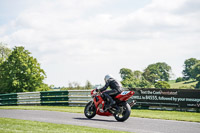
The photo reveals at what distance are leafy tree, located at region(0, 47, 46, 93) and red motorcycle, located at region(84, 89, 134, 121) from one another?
3607 cm

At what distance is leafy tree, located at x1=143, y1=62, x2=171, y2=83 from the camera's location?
114750 millimetres

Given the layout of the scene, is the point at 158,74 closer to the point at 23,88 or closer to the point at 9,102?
the point at 23,88

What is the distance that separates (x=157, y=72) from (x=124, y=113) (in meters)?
110

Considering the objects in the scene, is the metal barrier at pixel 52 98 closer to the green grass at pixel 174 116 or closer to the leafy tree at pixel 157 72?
the green grass at pixel 174 116

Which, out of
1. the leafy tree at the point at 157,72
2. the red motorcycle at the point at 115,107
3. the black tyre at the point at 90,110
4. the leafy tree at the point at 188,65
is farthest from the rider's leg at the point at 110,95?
the leafy tree at the point at 188,65

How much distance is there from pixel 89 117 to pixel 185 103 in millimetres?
6713

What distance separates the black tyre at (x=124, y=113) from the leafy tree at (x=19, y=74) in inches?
1463

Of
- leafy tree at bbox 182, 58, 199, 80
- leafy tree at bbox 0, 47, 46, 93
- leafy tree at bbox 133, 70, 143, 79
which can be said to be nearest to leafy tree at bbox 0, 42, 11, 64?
leafy tree at bbox 0, 47, 46, 93

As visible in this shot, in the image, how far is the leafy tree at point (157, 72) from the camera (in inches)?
4518

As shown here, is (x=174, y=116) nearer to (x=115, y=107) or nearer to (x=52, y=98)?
(x=115, y=107)

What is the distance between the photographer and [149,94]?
57.2 ft

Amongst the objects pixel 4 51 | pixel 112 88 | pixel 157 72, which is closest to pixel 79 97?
pixel 112 88

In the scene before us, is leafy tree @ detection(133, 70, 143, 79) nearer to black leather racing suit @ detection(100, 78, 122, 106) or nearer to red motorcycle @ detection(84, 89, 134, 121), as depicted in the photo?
red motorcycle @ detection(84, 89, 134, 121)

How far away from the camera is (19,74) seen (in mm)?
47125
